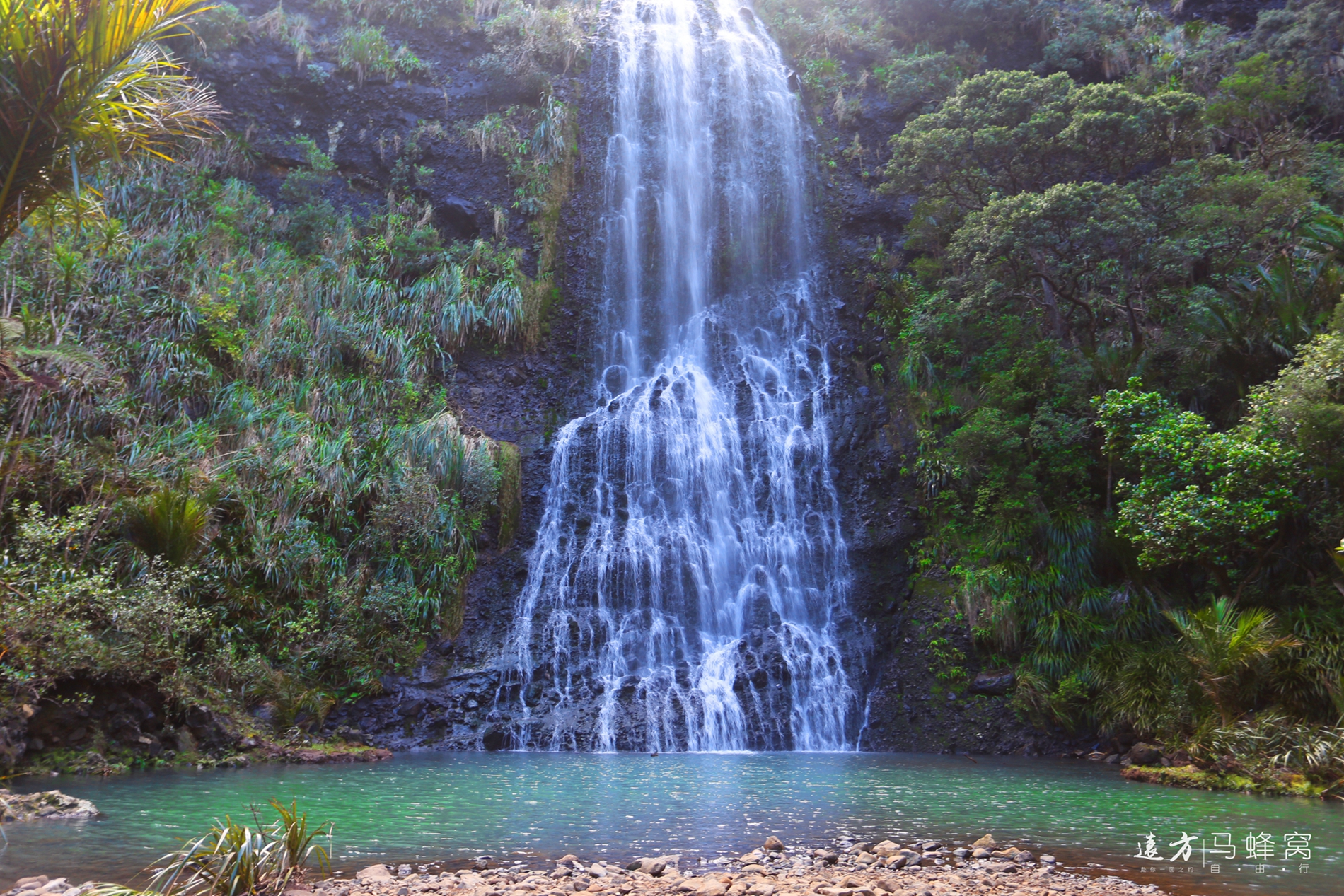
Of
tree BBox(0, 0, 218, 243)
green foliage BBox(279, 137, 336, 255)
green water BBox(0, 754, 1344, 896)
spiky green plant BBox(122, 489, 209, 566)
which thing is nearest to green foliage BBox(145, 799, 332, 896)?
green water BBox(0, 754, 1344, 896)

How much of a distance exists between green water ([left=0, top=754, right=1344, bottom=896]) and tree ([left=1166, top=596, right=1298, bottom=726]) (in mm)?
1726

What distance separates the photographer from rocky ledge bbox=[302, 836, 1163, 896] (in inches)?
183

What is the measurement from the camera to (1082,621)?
13.5 metres

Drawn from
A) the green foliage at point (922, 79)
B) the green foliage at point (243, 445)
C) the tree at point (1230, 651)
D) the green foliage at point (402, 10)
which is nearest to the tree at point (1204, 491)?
the tree at point (1230, 651)

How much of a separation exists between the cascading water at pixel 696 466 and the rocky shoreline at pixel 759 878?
819 cm

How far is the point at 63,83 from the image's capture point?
502 cm

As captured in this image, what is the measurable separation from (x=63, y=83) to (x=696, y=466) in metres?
13.8

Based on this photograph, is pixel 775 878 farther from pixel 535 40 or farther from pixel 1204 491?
pixel 535 40

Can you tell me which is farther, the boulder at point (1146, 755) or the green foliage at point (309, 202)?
the green foliage at point (309, 202)

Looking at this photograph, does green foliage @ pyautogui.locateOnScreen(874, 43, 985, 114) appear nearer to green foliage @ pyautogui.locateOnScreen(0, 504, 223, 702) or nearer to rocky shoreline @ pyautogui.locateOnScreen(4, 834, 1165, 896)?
green foliage @ pyautogui.locateOnScreen(0, 504, 223, 702)

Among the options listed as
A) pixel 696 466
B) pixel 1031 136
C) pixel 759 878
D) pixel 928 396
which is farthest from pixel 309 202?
pixel 759 878

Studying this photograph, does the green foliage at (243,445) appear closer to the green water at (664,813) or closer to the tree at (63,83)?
the tree at (63,83)

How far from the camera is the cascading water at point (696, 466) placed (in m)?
14.2

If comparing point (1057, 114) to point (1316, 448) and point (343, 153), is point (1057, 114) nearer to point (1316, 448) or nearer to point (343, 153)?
point (1316, 448)
